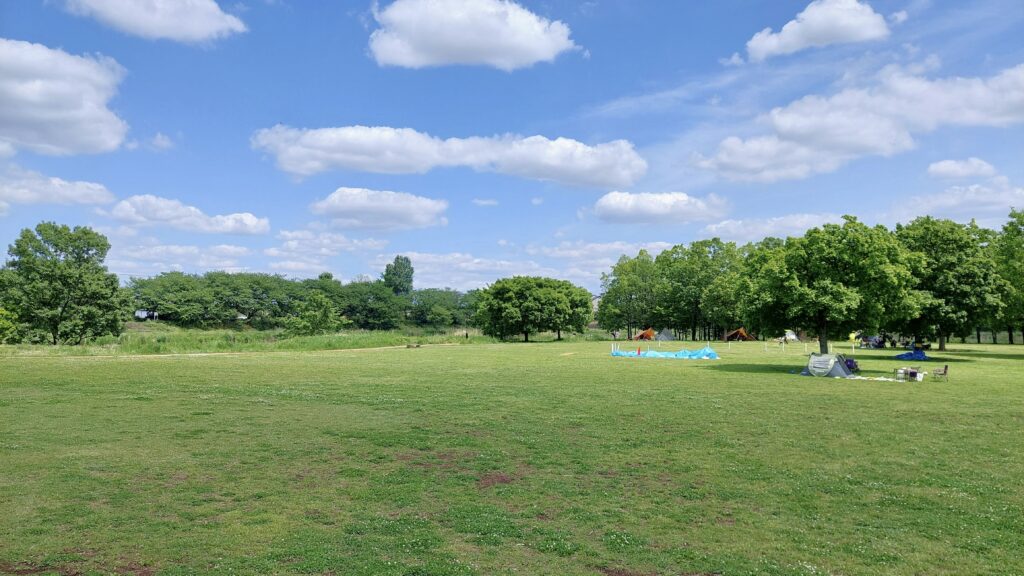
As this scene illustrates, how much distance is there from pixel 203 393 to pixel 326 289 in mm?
131090

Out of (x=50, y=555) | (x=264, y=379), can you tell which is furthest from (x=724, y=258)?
(x=50, y=555)

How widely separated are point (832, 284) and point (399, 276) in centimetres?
15935

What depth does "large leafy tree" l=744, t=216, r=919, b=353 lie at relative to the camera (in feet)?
113

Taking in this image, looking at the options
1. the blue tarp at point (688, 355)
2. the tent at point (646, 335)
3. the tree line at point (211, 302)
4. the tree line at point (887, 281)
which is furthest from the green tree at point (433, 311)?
the tree line at point (887, 281)

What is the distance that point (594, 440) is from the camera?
1608 cm

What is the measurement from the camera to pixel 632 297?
10594 cm

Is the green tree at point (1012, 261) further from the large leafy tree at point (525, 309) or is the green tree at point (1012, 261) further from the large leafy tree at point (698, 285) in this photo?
the large leafy tree at point (525, 309)

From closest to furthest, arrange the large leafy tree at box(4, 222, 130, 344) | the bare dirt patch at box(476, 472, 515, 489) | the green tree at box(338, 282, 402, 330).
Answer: the bare dirt patch at box(476, 472, 515, 489) < the large leafy tree at box(4, 222, 130, 344) < the green tree at box(338, 282, 402, 330)

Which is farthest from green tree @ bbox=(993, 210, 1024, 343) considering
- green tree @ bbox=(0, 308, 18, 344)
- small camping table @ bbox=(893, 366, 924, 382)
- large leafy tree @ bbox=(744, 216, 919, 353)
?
green tree @ bbox=(0, 308, 18, 344)

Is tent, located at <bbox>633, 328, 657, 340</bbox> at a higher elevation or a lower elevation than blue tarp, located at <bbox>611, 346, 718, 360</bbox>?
higher

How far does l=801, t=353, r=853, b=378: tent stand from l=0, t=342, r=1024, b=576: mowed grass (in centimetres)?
839

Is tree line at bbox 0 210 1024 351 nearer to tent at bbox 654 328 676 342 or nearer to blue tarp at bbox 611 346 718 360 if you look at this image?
tent at bbox 654 328 676 342

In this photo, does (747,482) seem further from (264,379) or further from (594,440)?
(264,379)

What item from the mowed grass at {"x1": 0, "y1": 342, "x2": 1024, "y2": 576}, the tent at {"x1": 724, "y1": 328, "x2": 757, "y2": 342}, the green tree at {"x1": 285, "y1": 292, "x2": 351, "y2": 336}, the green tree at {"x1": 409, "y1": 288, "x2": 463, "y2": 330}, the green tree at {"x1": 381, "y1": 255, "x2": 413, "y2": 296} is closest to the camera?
the mowed grass at {"x1": 0, "y1": 342, "x2": 1024, "y2": 576}
